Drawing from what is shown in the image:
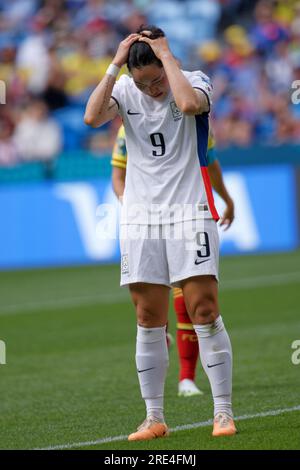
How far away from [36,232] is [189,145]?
1203 cm

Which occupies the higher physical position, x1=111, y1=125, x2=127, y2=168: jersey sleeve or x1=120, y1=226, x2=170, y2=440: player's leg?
x1=111, y1=125, x2=127, y2=168: jersey sleeve

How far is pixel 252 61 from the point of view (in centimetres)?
2109

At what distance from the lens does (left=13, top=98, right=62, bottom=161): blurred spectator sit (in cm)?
1962

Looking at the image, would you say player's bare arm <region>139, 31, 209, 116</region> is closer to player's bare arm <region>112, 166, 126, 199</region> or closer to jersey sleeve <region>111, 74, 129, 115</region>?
jersey sleeve <region>111, 74, 129, 115</region>

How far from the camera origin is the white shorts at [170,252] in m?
6.02

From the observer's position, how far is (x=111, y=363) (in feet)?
31.1

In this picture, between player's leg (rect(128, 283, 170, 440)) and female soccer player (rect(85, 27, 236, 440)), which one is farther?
player's leg (rect(128, 283, 170, 440))

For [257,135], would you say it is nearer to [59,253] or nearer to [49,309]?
[59,253]

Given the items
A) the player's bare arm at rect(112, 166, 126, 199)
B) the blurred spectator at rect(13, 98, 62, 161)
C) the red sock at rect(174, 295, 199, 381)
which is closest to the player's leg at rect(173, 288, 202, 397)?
the red sock at rect(174, 295, 199, 381)

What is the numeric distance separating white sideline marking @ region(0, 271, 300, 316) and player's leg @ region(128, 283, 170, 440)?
6.98 metres

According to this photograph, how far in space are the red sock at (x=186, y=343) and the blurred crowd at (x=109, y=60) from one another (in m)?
10.8

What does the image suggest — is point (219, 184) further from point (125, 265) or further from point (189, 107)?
point (189, 107)

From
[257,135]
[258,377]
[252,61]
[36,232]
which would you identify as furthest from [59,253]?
[258,377]

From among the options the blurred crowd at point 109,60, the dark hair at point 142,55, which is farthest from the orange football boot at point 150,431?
the blurred crowd at point 109,60
